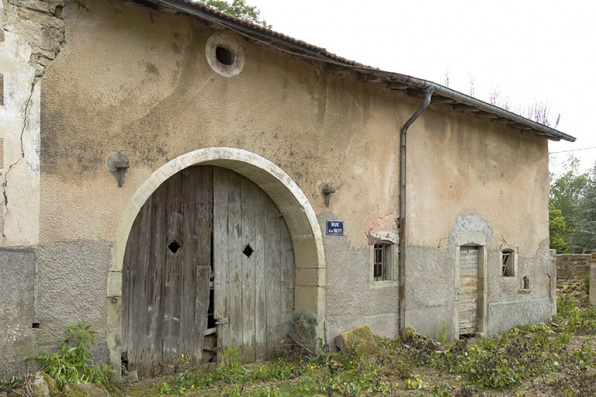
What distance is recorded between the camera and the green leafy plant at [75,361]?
4371mm

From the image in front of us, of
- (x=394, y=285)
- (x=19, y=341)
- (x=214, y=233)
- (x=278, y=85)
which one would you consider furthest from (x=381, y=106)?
(x=19, y=341)

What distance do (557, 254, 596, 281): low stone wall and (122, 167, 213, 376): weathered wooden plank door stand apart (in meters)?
12.0

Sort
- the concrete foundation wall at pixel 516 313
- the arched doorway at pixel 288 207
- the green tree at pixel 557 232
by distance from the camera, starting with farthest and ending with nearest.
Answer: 1. the green tree at pixel 557 232
2. the concrete foundation wall at pixel 516 313
3. the arched doorway at pixel 288 207

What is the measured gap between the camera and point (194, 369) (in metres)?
6.14

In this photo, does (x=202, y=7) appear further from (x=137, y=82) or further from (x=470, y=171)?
(x=470, y=171)

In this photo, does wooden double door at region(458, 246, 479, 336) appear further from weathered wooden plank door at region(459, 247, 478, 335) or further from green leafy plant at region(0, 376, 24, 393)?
green leafy plant at region(0, 376, 24, 393)

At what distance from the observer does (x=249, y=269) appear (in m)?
6.75

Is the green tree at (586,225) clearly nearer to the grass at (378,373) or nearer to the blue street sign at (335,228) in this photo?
the grass at (378,373)

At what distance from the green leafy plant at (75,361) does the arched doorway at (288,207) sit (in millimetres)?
865

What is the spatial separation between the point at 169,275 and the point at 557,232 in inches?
1126

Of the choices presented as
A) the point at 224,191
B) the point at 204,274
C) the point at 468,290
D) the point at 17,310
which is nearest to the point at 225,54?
the point at 224,191

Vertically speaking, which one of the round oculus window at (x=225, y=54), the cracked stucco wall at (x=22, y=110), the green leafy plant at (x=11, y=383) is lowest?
the green leafy plant at (x=11, y=383)

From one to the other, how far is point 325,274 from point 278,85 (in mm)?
2457

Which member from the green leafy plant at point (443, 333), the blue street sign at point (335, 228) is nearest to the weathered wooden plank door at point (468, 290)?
the green leafy plant at point (443, 333)
